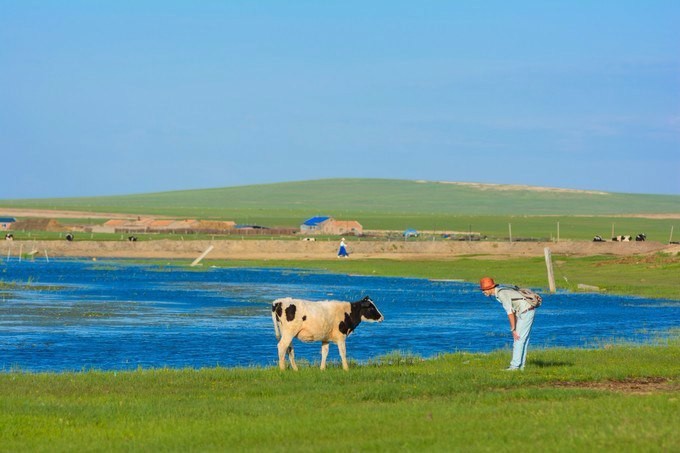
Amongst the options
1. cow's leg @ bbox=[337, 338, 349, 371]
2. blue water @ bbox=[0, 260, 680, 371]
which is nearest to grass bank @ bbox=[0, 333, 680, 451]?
cow's leg @ bbox=[337, 338, 349, 371]

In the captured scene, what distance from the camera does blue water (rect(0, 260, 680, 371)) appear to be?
32656 mm

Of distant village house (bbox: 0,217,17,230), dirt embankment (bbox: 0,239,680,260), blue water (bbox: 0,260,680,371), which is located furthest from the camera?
distant village house (bbox: 0,217,17,230)

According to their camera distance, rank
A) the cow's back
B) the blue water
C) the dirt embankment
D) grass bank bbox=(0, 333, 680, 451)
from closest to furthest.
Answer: grass bank bbox=(0, 333, 680, 451), the cow's back, the blue water, the dirt embankment

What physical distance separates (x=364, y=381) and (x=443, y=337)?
15.6 metres

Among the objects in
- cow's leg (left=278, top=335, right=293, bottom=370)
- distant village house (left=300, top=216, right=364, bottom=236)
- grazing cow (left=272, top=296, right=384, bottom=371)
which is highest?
distant village house (left=300, top=216, right=364, bottom=236)

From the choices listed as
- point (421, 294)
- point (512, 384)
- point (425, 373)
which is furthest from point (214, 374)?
point (421, 294)

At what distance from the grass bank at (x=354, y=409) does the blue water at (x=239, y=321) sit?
7.12 meters

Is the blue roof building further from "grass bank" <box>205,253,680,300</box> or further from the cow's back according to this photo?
the cow's back

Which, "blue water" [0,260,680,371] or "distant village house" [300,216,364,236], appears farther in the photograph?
"distant village house" [300,216,364,236]

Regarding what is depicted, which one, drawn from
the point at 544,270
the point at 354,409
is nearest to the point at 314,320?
the point at 354,409

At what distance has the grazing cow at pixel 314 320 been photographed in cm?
2398

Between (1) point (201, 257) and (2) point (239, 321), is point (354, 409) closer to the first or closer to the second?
(2) point (239, 321)

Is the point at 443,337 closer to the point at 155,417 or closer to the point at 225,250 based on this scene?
the point at 155,417

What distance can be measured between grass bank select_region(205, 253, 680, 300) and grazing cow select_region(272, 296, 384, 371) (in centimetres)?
3086
